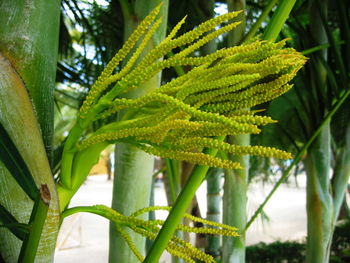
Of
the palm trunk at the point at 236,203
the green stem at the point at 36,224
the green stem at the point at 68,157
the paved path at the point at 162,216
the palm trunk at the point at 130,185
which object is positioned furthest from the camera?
the paved path at the point at 162,216

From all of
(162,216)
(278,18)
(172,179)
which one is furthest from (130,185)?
(162,216)

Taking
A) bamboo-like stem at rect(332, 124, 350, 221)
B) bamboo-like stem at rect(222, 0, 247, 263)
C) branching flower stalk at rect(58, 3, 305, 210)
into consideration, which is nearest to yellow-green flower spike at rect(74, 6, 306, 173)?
branching flower stalk at rect(58, 3, 305, 210)

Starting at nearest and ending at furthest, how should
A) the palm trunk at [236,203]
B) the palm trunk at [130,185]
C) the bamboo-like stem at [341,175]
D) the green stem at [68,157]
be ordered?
1. the green stem at [68,157]
2. the palm trunk at [130,185]
3. the palm trunk at [236,203]
4. the bamboo-like stem at [341,175]

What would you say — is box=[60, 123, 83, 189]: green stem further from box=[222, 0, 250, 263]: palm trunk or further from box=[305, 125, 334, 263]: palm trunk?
box=[305, 125, 334, 263]: palm trunk

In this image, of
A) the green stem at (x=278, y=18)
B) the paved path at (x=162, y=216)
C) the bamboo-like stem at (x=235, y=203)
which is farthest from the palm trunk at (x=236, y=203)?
the paved path at (x=162, y=216)

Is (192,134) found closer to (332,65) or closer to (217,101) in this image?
(217,101)

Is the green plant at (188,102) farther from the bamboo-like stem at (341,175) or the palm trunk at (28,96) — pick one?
the bamboo-like stem at (341,175)
